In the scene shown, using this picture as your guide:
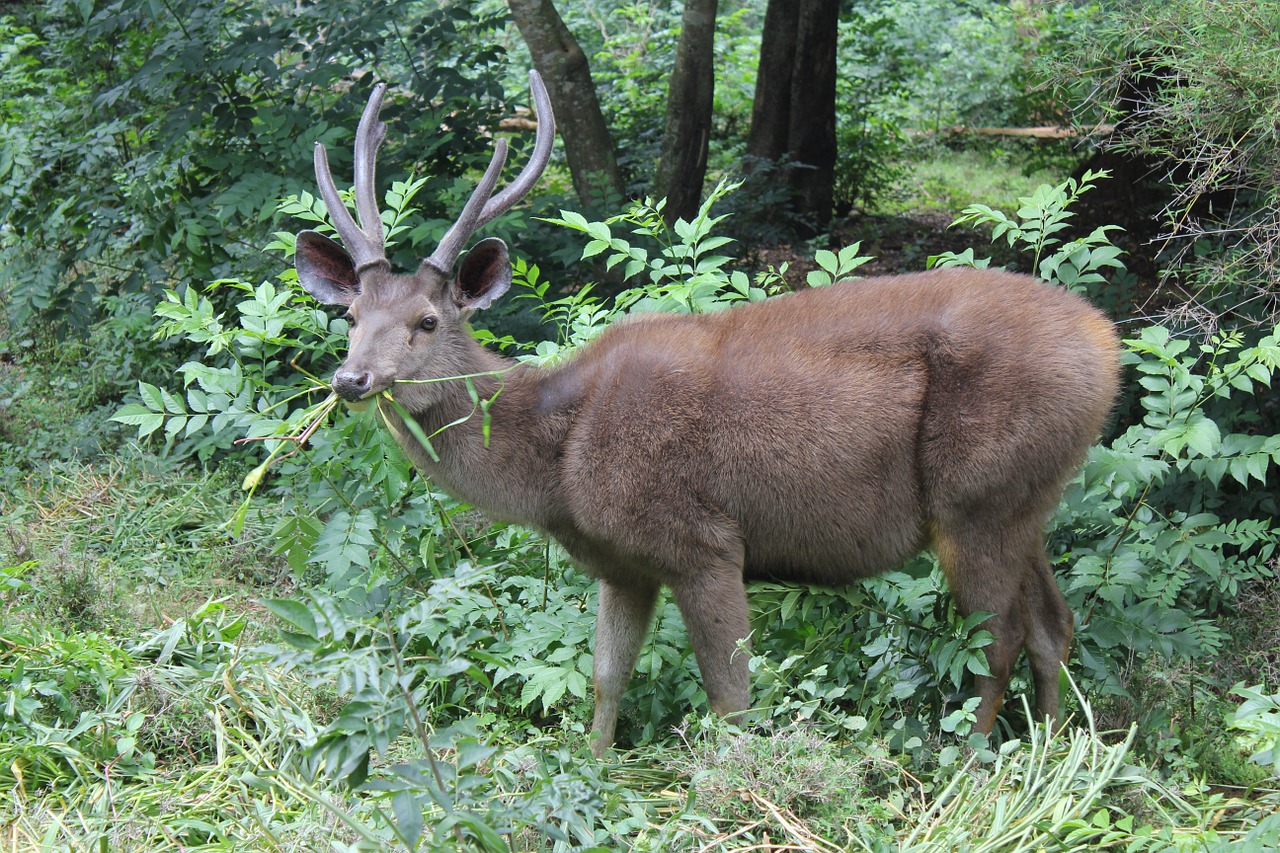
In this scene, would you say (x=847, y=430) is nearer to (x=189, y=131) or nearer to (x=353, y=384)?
(x=353, y=384)

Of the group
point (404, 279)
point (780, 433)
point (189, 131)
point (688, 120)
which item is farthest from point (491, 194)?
point (688, 120)

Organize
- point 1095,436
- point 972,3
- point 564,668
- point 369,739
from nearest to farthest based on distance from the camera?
point 369,739 < point 1095,436 < point 564,668 < point 972,3

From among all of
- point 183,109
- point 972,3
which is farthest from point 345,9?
point 972,3

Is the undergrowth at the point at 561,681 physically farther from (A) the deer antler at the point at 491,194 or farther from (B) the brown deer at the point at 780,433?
(A) the deer antler at the point at 491,194

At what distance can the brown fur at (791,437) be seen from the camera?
475 cm

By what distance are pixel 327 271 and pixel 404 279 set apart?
21.0 inches

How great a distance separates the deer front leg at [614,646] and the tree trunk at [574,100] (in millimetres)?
4294

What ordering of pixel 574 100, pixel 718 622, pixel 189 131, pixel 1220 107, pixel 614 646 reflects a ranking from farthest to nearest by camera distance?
pixel 574 100, pixel 189 131, pixel 1220 107, pixel 614 646, pixel 718 622

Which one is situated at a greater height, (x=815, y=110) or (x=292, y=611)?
(x=815, y=110)

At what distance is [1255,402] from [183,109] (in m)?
7.17

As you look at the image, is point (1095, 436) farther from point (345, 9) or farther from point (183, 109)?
point (183, 109)

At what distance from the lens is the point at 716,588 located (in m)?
4.82

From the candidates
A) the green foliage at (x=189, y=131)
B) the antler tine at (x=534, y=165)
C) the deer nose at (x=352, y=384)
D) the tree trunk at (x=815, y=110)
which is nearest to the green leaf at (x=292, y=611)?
the deer nose at (x=352, y=384)

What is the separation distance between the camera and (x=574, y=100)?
9.17 metres
